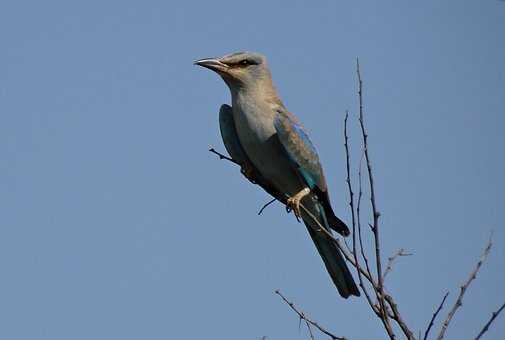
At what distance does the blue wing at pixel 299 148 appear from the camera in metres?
7.56

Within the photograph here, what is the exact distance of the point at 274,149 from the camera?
7641mm

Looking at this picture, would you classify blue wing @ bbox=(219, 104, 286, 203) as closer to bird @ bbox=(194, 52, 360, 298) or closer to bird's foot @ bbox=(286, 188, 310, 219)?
bird @ bbox=(194, 52, 360, 298)

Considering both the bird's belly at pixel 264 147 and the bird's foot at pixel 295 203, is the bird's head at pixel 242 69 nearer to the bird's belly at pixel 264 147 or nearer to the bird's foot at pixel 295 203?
the bird's belly at pixel 264 147

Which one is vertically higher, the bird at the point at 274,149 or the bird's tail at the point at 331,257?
the bird at the point at 274,149

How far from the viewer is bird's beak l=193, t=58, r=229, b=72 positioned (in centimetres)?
743

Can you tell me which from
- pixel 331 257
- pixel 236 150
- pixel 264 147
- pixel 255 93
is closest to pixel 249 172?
pixel 236 150

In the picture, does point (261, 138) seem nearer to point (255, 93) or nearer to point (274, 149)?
point (274, 149)

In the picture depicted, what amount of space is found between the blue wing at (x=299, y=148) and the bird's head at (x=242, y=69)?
1.16 feet

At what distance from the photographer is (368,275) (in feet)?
17.7

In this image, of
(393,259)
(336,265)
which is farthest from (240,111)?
(393,259)

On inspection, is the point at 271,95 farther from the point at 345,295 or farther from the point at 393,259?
the point at 393,259

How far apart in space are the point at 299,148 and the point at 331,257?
930 millimetres

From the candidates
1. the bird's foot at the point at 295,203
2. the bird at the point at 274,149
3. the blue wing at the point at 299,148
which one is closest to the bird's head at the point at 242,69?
the bird at the point at 274,149

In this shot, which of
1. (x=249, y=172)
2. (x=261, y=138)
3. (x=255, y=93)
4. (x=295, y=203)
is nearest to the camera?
(x=295, y=203)
